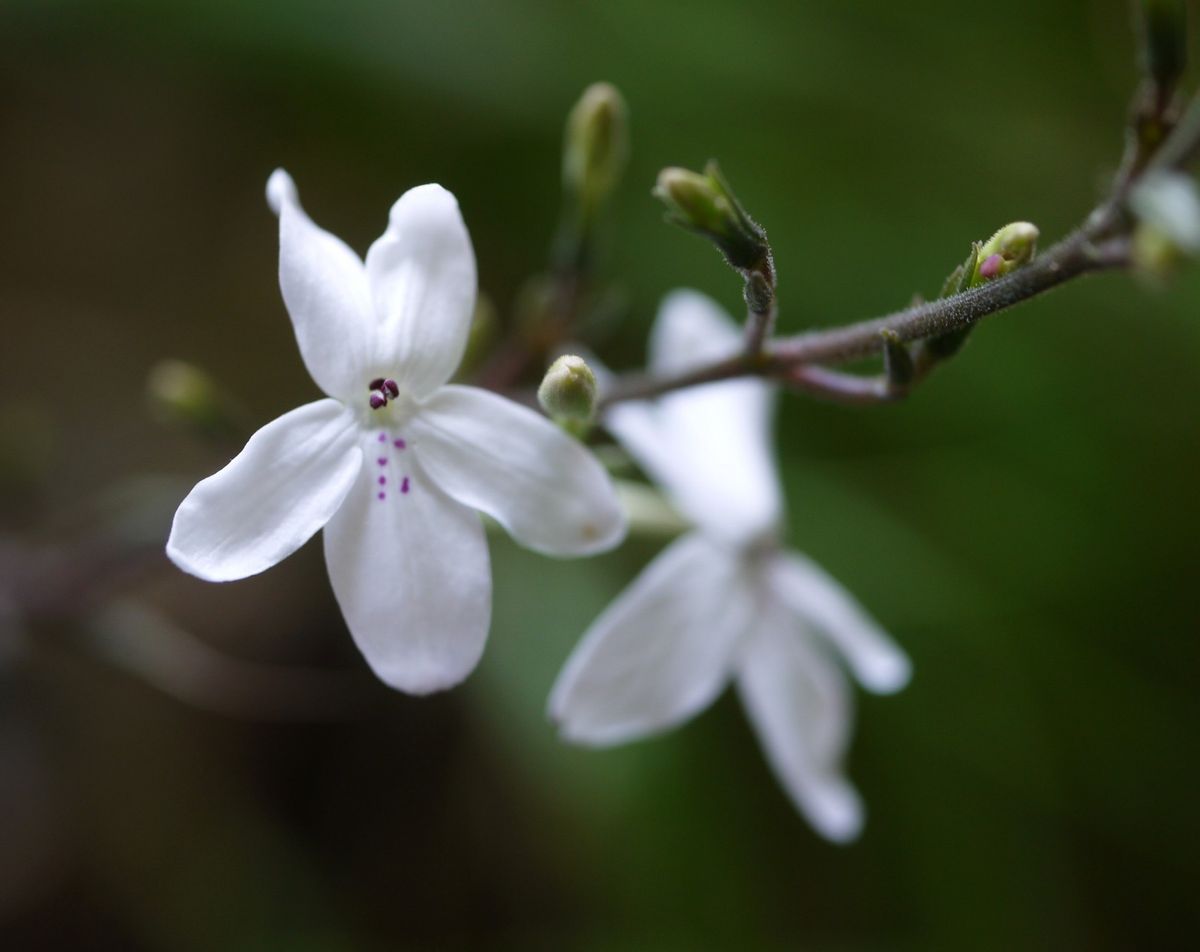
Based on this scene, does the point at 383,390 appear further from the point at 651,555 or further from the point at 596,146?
the point at 651,555

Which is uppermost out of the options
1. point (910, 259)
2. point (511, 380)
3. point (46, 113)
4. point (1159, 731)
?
point (910, 259)

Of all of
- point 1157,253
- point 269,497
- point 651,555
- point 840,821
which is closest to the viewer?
point 1157,253

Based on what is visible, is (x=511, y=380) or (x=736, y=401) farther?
(x=736, y=401)

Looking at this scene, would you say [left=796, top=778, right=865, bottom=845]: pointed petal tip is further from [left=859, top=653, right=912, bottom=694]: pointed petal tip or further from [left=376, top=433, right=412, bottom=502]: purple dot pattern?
[left=376, top=433, right=412, bottom=502]: purple dot pattern

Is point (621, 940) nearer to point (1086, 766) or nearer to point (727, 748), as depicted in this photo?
point (727, 748)

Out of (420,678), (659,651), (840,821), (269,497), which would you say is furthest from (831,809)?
(269,497)

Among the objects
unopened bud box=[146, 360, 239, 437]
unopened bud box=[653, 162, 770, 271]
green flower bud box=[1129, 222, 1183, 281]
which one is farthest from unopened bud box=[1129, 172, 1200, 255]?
unopened bud box=[146, 360, 239, 437]

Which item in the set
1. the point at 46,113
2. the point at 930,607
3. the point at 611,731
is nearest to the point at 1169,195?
the point at 611,731
